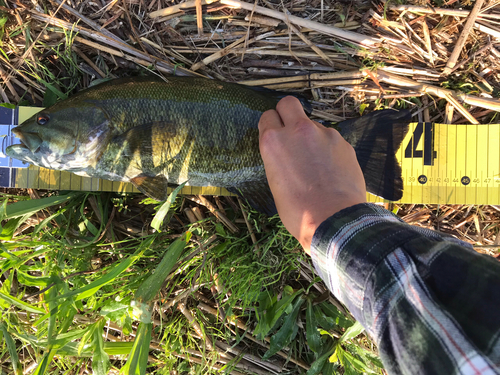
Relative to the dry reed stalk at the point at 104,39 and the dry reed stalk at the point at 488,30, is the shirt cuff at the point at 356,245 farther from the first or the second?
the dry reed stalk at the point at 488,30

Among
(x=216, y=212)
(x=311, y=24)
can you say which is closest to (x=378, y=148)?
(x=311, y=24)

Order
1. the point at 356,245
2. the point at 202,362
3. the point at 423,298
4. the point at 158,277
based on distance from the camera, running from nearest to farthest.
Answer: the point at 423,298 → the point at 356,245 → the point at 158,277 → the point at 202,362

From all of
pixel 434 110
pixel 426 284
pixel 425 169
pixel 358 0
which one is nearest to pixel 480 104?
pixel 434 110

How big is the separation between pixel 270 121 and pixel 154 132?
3.29ft

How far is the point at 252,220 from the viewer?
10.4ft

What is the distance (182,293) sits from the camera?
3051mm

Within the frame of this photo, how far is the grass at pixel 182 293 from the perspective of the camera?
276cm

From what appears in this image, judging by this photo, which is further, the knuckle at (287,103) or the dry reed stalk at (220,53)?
the dry reed stalk at (220,53)

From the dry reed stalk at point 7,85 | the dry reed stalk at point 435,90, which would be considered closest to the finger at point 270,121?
the dry reed stalk at point 435,90

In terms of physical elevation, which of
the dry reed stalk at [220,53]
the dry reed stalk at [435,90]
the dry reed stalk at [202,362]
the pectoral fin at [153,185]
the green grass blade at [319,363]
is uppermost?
the dry reed stalk at [220,53]

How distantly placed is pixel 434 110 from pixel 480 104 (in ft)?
1.34

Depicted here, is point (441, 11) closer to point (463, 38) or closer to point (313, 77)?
point (463, 38)

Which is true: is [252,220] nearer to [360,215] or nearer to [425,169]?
[360,215]

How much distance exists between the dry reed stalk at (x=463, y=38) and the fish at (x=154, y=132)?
0.96 m
